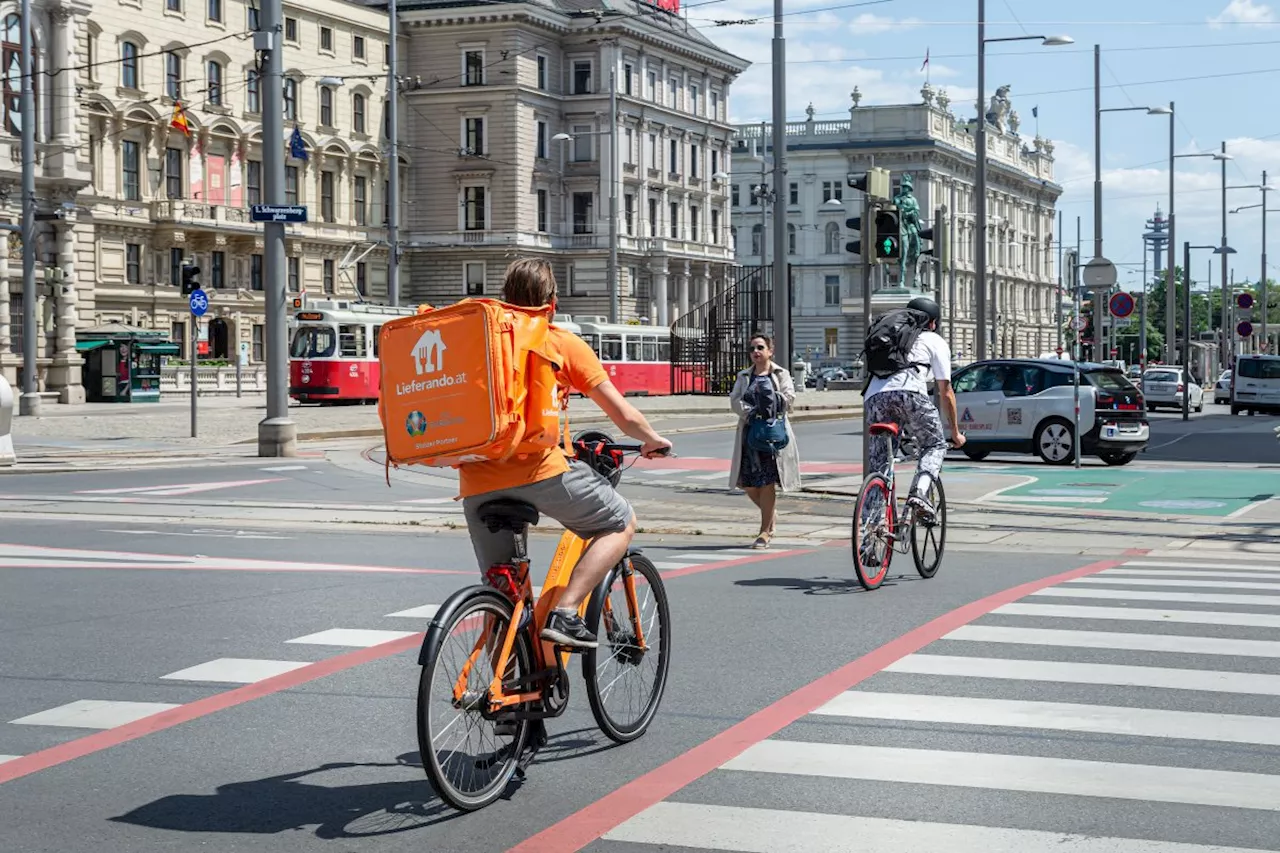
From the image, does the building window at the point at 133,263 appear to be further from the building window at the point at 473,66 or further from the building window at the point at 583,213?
the building window at the point at 583,213

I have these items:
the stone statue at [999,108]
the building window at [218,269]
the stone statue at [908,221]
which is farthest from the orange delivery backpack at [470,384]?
the stone statue at [999,108]

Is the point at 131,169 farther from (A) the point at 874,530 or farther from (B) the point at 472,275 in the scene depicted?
(A) the point at 874,530

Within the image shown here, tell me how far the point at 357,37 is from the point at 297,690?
249ft

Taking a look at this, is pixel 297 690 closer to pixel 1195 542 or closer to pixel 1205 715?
pixel 1205 715

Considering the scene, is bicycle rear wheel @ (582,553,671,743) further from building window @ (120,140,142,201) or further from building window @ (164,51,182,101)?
building window @ (164,51,182,101)

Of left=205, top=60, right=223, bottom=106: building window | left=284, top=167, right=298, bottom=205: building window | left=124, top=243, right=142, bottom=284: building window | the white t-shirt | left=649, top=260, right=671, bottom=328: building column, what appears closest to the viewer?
the white t-shirt

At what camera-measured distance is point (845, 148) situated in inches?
4722

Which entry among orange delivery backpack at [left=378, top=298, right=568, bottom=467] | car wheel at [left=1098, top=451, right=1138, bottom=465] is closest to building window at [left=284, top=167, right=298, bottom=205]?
car wheel at [left=1098, top=451, right=1138, bottom=465]

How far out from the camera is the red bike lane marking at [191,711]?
6.33m

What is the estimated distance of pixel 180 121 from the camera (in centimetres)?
6525

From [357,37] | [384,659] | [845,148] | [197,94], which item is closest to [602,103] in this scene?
[357,37]

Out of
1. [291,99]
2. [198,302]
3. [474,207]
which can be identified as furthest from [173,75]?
[198,302]

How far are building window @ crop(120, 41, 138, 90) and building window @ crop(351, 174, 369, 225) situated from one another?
620 inches

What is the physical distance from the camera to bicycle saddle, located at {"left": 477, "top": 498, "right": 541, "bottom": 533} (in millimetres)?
5988
